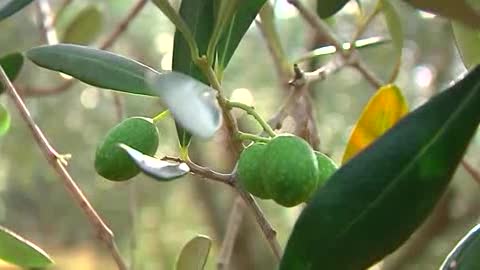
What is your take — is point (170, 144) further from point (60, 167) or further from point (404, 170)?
point (404, 170)

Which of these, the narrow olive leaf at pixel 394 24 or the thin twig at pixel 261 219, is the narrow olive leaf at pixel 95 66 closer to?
the thin twig at pixel 261 219

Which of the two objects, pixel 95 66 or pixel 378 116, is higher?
pixel 95 66

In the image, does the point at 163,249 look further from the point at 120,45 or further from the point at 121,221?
the point at 120,45

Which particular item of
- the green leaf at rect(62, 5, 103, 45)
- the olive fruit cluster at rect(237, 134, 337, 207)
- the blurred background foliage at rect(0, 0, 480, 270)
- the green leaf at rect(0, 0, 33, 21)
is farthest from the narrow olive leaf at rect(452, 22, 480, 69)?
the blurred background foliage at rect(0, 0, 480, 270)

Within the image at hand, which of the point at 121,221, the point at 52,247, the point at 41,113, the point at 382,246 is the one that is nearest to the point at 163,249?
the point at 121,221

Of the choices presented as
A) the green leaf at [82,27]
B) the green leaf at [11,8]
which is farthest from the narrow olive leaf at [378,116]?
the green leaf at [82,27]

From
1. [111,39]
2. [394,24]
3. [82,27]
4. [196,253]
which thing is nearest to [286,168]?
[196,253]

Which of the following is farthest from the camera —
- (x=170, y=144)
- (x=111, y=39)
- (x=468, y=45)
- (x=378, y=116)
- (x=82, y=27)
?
(x=170, y=144)
